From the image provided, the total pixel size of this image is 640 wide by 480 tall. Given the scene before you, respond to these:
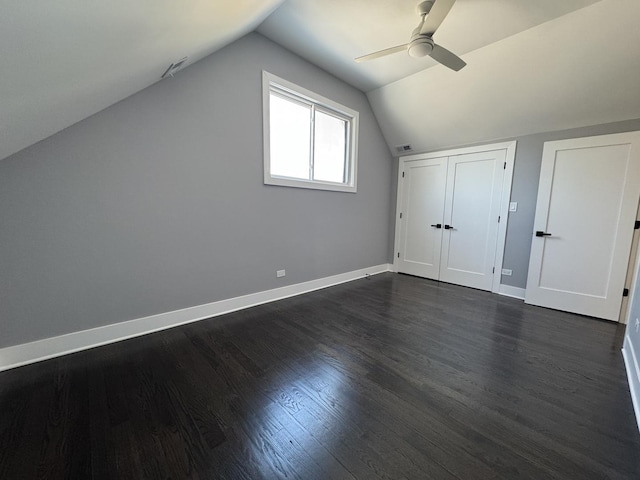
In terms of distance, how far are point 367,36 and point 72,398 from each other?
3946 mm

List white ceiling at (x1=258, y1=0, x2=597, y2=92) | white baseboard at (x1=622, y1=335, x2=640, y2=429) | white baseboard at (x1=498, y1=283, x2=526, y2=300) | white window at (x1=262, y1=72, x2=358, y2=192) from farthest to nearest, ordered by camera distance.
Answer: white baseboard at (x1=498, y1=283, x2=526, y2=300), white window at (x1=262, y1=72, x2=358, y2=192), white ceiling at (x1=258, y1=0, x2=597, y2=92), white baseboard at (x1=622, y1=335, x2=640, y2=429)

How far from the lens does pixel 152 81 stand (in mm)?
2111

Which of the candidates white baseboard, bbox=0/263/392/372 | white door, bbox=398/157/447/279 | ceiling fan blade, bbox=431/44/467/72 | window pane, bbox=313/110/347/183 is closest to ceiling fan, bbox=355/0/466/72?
ceiling fan blade, bbox=431/44/467/72

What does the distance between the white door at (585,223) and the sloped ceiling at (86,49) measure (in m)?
3.82

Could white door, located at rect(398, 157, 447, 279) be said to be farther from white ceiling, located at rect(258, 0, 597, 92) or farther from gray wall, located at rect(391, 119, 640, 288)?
white ceiling, located at rect(258, 0, 597, 92)

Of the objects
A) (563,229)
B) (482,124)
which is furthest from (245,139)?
(563,229)

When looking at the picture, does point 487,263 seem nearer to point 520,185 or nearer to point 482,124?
point 520,185

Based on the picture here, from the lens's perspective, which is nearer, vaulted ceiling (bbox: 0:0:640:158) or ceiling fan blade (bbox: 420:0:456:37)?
vaulted ceiling (bbox: 0:0:640:158)

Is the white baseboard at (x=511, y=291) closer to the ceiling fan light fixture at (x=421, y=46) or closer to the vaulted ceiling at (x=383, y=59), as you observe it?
the vaulted ceiling at (x=383, y=59)

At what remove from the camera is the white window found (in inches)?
120

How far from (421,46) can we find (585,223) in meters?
2.91

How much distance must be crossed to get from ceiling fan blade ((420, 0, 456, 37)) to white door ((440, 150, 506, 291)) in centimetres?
245

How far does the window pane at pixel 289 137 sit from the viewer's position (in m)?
3.14

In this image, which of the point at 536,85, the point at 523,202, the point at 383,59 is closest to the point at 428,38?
the point at 383,59
